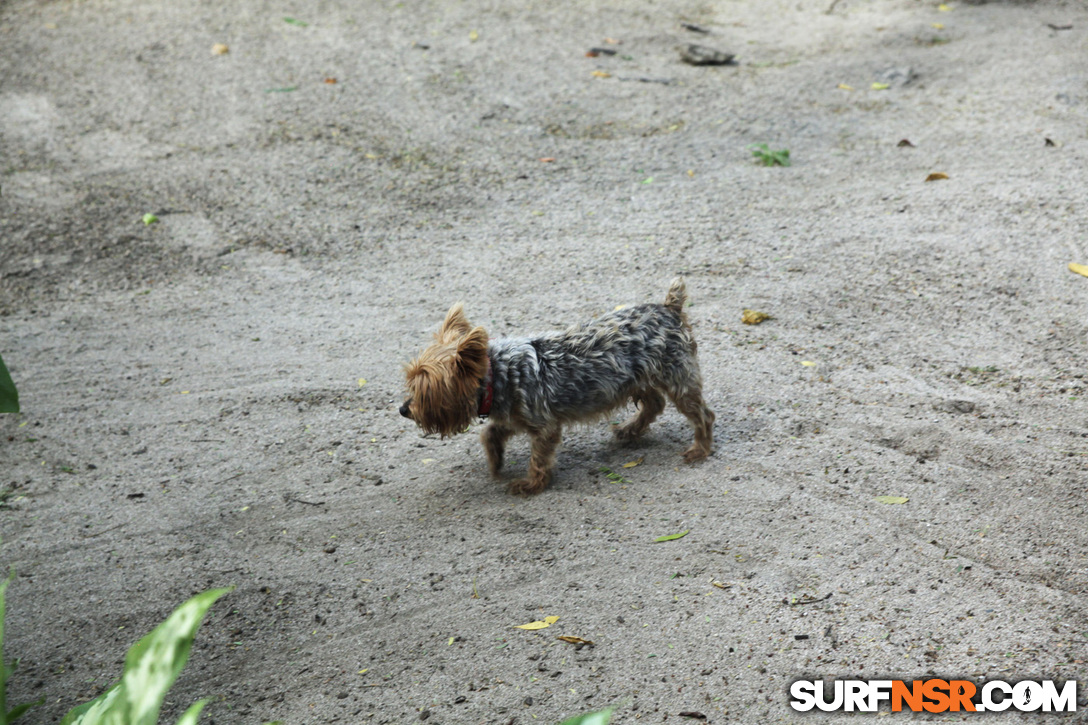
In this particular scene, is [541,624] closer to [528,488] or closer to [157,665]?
[528,488]

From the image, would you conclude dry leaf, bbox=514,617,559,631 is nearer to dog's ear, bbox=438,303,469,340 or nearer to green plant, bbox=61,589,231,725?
dog's ear, bbox=438,303,469,340

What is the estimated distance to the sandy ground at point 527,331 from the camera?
11.6 feet

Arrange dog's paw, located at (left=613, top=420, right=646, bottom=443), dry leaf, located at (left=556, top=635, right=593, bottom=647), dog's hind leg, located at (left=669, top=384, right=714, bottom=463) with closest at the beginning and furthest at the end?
1. dry leaf, located at (left=556, top=635, right=593, bottom=647)
2. dog's hind leg, located at (left=669, top=384, right=714, bottom=463)
3. dog's paw, located at (left=613, top=420, right=646, bottom=443)

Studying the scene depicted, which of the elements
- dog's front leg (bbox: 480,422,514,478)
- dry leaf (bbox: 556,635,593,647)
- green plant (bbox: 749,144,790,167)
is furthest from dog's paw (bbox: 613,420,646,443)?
green plant (bbox: 749,144,790,167)

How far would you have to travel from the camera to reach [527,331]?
6195 millimetres

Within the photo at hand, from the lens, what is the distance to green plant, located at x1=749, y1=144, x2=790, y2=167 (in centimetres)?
852

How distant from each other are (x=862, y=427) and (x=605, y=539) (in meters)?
1.74

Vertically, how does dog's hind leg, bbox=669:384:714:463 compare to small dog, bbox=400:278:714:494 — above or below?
below

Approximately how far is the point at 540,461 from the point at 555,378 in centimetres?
46

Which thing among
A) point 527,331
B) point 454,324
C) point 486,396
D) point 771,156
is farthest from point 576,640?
point 771,156

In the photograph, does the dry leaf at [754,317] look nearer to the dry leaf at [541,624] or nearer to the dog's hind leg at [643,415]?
the dog's hind leg at [643,415]

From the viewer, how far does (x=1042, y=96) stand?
9.01 m

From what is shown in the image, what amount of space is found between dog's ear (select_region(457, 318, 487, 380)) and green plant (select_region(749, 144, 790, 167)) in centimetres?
527

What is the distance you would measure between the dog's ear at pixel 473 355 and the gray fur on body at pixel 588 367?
18 cm
